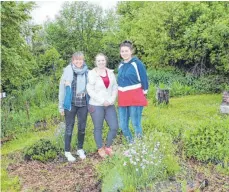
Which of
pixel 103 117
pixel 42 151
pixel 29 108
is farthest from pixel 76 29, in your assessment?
pixel 103 117

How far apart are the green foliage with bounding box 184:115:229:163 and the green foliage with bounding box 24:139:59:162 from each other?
80.3 inches

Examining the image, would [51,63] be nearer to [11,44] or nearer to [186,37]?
[11,44]

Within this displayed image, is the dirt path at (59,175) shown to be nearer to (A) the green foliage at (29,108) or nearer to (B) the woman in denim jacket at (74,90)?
(B) the woman in denim jacket at (74,90)

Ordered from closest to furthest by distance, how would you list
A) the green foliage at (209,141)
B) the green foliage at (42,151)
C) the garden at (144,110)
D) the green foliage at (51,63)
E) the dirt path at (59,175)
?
1. the garden at (144,110)
2. the dirt path at (59,175)
3. the green foliage at (209,141)
4. the green foliage at (42,151)
5. the green foliage at (51,63)

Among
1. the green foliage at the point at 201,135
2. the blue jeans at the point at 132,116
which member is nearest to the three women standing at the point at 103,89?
the blue jeans at the point at 132,116

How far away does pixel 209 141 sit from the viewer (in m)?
5.14

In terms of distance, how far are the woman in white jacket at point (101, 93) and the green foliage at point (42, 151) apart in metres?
0.83

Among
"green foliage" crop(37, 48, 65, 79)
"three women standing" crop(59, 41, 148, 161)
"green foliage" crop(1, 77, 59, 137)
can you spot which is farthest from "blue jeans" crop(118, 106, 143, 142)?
"green foliage" crop(37, 48, 65, 79)

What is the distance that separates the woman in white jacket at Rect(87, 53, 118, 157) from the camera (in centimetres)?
518

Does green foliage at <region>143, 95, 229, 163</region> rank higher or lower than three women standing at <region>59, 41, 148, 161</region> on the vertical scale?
lower

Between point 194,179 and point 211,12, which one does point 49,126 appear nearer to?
point 194,179

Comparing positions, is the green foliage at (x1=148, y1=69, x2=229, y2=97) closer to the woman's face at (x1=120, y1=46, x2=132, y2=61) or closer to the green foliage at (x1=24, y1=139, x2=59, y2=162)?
the green foliage at (x1=24, y1=139, x2=59, y2=162)

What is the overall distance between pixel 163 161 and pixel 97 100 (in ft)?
4.29

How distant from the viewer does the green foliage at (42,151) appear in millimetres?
5688
